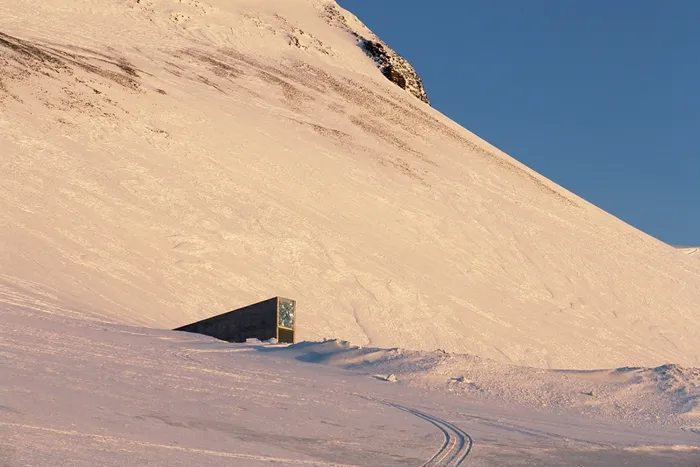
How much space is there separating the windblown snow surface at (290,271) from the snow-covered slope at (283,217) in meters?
0.12

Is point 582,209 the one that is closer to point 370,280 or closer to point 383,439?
point 370,280

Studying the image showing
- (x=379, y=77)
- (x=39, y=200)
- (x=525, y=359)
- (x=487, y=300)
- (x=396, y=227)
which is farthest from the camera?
(x=379, y=77)

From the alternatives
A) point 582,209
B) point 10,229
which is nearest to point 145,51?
point 582,209

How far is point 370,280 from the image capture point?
98.2 ft

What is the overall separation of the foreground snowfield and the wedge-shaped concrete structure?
466cm

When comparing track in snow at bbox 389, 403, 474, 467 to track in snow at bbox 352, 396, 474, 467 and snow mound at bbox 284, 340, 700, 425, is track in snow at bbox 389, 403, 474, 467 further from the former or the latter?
snow mound at bbox 284, 340, 700, 425

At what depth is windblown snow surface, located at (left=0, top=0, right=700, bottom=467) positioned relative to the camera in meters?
9.73

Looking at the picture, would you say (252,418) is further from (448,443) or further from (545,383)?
(545,383)

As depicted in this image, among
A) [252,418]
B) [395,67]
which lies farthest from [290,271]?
[395,67]

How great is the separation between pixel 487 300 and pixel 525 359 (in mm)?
4374

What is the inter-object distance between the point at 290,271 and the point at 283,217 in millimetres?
3983

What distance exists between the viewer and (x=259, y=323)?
19.5 m

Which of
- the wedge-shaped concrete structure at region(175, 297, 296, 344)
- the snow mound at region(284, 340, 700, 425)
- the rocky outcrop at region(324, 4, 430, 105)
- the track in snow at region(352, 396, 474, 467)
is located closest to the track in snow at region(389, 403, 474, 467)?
the track in snow at region(352, 396, 474, 467)

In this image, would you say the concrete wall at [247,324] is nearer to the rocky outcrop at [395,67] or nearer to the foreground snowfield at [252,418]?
the foreground snowfield at [252,418]
